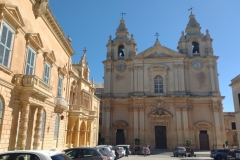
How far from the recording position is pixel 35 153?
5234 millimetres

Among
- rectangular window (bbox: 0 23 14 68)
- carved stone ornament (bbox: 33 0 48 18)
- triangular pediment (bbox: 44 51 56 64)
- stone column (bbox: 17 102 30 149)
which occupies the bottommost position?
stone column (bbox: 17 102 30 149)

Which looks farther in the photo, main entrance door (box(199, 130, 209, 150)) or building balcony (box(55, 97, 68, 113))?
main entrance door (box(199, 130, 209, 150))

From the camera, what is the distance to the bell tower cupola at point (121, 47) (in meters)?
38.5

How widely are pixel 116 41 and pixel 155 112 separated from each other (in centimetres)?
1501

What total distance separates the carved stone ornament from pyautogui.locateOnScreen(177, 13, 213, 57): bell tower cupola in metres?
28.1

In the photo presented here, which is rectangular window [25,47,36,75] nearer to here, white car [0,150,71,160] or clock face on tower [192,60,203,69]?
white car [0,150,71,160]

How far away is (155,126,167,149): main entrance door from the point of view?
108 ft

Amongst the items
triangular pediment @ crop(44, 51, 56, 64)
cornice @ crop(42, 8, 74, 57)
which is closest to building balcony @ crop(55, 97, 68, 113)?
triangular pediment @ crop(44, 51, 56, 64)

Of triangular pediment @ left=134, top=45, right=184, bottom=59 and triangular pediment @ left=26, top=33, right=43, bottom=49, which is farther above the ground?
triangular pediment @ left=134, top=45, right=184, bottom=59

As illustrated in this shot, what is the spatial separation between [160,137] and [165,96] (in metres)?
6.49

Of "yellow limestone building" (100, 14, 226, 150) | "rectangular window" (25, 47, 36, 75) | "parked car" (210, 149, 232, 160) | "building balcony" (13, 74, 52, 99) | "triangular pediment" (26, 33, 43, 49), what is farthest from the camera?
"yellow limestone building" (100, 14, 226, 150)

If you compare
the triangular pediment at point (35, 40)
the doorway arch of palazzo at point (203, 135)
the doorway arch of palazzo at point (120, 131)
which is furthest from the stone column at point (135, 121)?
the triangular pediment at point (35, 40)

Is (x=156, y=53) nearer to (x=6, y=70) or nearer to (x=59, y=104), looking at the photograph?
(x=59, y=104)

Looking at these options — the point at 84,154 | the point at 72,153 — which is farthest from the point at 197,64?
the point at 72,153
